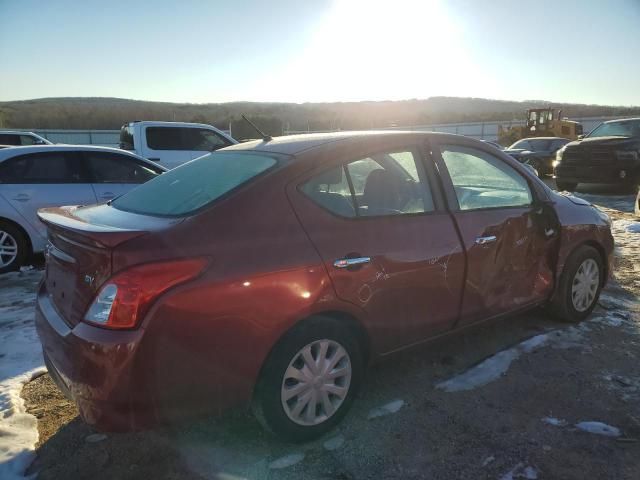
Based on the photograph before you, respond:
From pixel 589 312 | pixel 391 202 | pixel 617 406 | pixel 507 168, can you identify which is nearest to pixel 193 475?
pixel 391 202

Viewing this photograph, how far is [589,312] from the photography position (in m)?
4.30

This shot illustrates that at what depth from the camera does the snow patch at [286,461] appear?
8.14ft

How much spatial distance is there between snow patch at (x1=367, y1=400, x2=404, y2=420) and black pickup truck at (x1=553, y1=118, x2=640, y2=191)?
11462 mm

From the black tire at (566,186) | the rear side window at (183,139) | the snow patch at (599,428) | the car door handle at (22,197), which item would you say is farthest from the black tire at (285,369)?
the black tire at (566,186)

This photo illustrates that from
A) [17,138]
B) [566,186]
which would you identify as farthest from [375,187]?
[17,138]

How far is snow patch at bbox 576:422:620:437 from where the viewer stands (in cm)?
271

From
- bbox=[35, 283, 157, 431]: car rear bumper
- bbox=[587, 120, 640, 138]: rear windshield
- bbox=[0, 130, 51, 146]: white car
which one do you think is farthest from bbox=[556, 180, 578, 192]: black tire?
bbox=[35, 283, 157, 431]: car rear bumper

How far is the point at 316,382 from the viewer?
2.61 metres

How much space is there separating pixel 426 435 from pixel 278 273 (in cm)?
125

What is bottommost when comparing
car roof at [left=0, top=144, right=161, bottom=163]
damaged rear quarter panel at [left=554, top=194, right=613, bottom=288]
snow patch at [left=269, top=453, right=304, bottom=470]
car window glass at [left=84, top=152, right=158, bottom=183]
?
snow patch at [left=269, top=453, right=304, bottom=470]

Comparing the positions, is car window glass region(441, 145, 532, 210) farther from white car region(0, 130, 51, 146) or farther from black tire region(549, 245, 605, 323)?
white car region(0, 130, 51, 146)

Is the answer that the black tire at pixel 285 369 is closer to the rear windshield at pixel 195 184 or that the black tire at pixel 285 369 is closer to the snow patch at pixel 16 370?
the rear windshield at pixel 195 184

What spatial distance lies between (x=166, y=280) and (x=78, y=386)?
0.65m

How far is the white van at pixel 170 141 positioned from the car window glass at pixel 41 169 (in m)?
4.81
